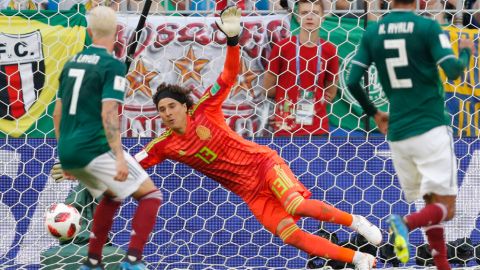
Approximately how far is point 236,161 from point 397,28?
1.96 metres

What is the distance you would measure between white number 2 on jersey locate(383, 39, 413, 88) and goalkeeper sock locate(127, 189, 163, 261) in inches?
63.9

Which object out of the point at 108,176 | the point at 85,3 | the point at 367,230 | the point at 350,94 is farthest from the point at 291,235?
the point at 85,3

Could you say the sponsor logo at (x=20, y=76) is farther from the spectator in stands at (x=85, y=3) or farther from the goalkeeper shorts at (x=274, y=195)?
the goalkeeper shorts at (x=274, y=195)

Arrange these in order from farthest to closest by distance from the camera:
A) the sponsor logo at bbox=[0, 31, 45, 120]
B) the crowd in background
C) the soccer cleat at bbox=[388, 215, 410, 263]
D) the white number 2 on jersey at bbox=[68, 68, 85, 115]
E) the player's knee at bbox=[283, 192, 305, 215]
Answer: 1. the crowd in background
2. the sponsor logo at bbox=[0, 31, 45, 120]
3. the player's knee at bbox=[283, 192, 305, 215]
4. the white number 2 on jersey at bbox=[68, 68, 85, 115]
5. the soccer cleat at bbox=[388, 215, 410, 263]

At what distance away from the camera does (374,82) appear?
877cm

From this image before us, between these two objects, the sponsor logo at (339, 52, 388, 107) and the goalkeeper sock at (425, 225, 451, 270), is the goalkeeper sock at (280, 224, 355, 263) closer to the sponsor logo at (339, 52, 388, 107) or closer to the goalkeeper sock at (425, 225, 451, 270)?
the goalkeeper sock at (425, 225, 451, 270)

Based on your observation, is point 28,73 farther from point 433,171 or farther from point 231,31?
point 433,171

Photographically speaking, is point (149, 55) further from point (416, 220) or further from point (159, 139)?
point (416, 220)

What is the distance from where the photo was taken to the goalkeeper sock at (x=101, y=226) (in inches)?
271

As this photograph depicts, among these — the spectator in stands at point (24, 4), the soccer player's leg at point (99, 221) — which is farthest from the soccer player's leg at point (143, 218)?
the spectator in stands at point (24, 4)

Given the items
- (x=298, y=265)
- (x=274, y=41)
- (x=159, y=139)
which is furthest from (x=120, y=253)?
(x=274, y=41)

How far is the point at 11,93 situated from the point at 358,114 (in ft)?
8.96

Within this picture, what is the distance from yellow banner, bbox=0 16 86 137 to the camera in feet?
28.3

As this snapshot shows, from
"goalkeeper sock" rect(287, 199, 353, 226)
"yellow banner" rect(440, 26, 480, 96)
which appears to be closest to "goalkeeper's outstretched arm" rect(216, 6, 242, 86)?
"goalkeeper sock" rect(287, 199, 353, 226)
